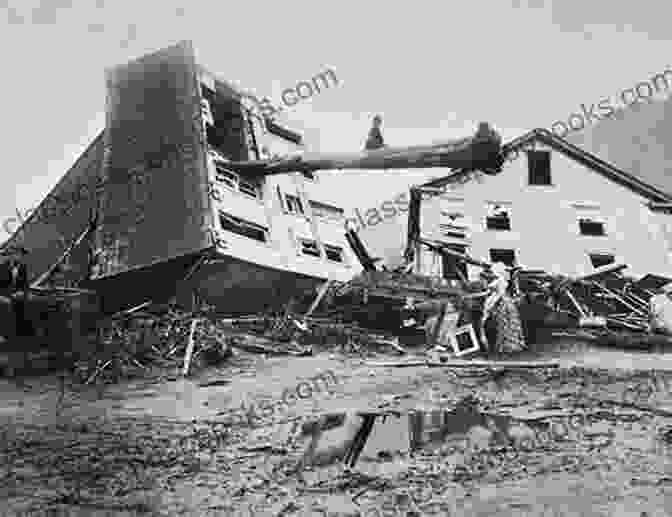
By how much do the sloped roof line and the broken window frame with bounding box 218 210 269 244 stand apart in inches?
418

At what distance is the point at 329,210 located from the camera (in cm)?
2416

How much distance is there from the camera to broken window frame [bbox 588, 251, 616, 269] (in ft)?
73.6

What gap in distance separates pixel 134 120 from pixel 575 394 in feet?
50.6

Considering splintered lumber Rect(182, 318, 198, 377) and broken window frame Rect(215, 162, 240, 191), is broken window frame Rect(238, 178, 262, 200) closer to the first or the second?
broken window frame Rect(215, 162, 240, 191)

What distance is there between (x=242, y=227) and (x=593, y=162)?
1454cm

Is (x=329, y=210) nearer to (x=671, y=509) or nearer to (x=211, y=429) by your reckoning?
(x=211, y=429)

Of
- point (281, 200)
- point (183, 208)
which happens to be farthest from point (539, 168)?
point (183, 208)

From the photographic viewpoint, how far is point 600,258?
22.5 meters

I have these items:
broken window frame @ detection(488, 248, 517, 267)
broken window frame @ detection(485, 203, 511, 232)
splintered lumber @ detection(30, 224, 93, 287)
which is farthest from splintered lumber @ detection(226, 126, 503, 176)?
broken window frame @ detection(485, 203, 511, 232)

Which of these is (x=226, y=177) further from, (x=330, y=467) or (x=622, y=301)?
(x=330, y=467)

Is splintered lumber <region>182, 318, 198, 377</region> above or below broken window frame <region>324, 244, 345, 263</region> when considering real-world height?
below

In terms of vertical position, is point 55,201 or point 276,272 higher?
point 55,201

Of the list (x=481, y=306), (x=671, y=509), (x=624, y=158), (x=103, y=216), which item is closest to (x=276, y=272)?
(x=103, y=216)

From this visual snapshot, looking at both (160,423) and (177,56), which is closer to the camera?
(160,423)
